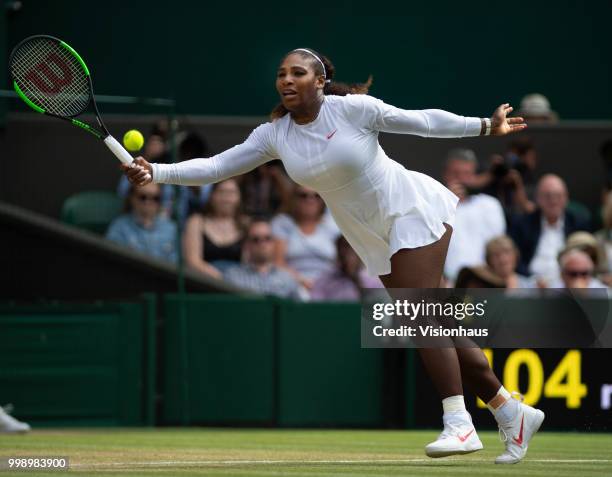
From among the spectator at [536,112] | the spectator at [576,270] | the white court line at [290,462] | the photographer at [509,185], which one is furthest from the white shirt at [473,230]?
the white court line at [290,462]

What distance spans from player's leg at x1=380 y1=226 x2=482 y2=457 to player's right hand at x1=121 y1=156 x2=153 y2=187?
1.20 m

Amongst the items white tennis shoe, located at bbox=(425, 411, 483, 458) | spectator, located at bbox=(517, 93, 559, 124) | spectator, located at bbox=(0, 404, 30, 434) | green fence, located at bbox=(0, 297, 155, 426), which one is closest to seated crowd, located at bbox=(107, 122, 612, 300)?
green fence, located at bbox=(0, 297, 155, 426)

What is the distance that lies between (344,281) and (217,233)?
110 cm

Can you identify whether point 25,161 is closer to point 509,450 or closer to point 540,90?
point 540,90

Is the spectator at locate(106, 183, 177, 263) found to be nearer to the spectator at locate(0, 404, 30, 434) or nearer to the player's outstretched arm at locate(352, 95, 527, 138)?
the spectator at locate(0, 404, 30, 434)

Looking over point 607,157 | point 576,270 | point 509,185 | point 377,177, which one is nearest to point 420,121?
point 377,177

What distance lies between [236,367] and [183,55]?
14.8 feet

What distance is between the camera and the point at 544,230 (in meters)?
12.0

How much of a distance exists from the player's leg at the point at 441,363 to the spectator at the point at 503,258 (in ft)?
13.3

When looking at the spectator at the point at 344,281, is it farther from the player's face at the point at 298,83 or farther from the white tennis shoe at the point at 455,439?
the white tennis shoe at the point at 455,439

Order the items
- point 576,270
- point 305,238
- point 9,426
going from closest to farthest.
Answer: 1. point 9,426
2. point 576,270
3. point 305,238

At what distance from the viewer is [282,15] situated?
14453 millimetres

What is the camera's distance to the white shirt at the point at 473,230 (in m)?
11.7

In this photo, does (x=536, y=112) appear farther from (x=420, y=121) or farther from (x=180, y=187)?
(x=420, y=121)
